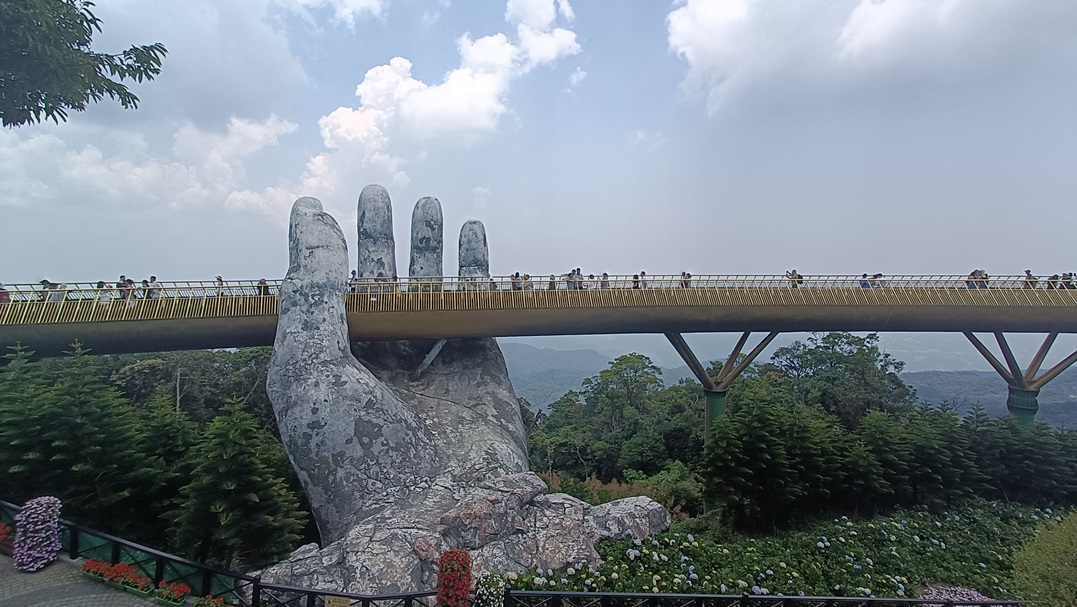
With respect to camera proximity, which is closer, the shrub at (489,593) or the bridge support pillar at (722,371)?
the shrub at (489,593)

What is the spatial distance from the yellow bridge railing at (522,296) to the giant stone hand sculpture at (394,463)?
5.73ft

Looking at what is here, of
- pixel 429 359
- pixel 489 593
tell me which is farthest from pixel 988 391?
pixel 489 593

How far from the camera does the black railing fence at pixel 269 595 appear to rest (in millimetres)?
7582

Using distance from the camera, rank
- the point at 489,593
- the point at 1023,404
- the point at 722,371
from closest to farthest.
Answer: the point at 489,593
the point at 722,371
the point at 1023,404

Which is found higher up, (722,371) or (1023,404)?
(722,371)

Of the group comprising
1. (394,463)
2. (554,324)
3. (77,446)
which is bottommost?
(394,463)

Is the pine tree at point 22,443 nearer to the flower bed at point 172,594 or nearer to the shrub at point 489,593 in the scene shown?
the flower bed at point 172,594

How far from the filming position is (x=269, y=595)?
827 centimetres

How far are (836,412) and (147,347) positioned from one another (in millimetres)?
27433

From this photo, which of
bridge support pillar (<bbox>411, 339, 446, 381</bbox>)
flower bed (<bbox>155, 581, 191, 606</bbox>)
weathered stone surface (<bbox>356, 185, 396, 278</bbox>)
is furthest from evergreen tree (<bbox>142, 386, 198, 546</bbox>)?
weathered stone surface (<bbox>356, 185, 396, 278</bbox>)

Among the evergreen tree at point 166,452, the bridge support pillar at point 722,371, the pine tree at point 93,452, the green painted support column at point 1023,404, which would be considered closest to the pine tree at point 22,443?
the pine tree at point 93,452

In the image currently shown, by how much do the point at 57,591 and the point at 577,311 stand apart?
40.8 ft

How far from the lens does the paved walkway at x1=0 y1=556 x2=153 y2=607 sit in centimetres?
775

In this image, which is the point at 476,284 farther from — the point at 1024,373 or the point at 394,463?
the point at 1024,373
